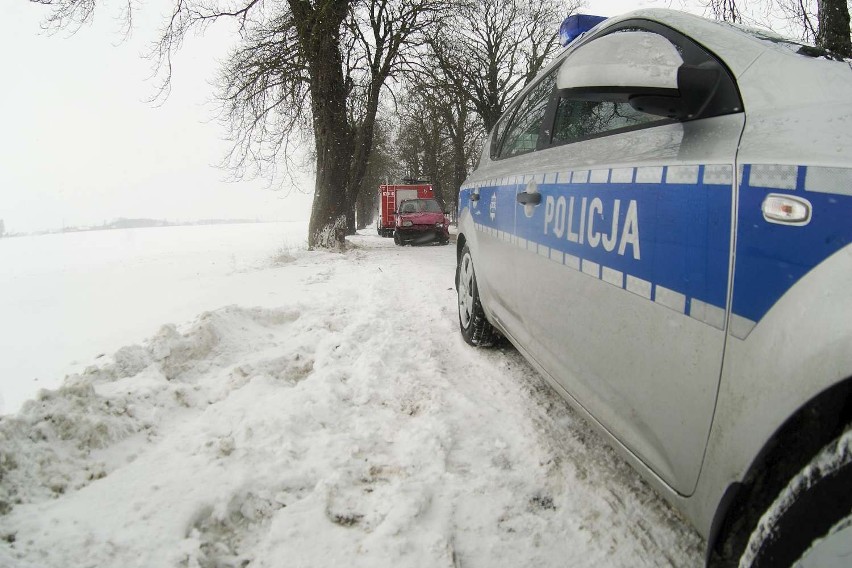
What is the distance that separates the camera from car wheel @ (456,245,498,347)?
353 cm

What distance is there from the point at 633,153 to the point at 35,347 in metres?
4.34

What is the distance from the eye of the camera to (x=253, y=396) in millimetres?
2596

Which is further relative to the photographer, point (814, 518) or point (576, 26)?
point (576, 26)

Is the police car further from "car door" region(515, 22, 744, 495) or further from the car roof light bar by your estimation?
the car roof light bar

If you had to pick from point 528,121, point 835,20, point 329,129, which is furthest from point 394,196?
point 528,121

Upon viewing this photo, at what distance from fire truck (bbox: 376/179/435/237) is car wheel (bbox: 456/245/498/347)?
21.1 m

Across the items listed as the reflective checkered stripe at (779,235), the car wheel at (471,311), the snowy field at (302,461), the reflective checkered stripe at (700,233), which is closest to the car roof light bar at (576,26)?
the reflective checkered stripe at (700,233)

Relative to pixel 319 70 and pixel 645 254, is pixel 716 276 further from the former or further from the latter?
pixel 319 70

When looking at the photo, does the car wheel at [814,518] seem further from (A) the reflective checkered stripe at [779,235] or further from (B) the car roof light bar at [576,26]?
(B) the car roof light bar at [576,26]

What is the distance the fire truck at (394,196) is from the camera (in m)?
25.3

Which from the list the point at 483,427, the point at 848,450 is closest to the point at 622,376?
the point at 848,450

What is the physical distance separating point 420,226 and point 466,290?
13665 mm

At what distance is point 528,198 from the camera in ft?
7.23

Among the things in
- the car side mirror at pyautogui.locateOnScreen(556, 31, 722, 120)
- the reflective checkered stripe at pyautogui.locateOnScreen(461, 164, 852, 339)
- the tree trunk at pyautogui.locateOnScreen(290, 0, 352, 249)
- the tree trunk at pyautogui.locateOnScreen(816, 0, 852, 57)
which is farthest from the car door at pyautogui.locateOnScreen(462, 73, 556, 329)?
the tree trunk at pyautogui.locateOnScreen(290, 0, 352, 249)
